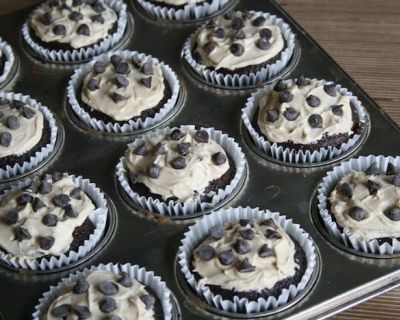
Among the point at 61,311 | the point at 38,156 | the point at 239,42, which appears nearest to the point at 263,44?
the point at 239,42

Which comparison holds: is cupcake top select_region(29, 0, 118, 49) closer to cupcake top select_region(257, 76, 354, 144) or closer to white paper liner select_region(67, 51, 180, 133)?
white paper liner select_region(67, 51, 180, 133)

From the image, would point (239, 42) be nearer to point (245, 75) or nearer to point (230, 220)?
point (245, 75)

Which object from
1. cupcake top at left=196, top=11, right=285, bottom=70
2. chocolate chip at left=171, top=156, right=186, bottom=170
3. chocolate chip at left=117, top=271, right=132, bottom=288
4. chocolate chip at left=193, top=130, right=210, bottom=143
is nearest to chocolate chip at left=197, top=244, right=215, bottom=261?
chocolate chip at left=117, top=271, right=132, bottom=288

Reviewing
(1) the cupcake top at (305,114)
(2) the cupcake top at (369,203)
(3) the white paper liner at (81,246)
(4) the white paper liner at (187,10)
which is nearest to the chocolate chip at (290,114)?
(1) the cupcake top at (305,114)

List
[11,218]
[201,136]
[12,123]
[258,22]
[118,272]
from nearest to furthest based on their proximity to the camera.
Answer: [118,272], [11,218], [201,136], [12,123], [258,22]

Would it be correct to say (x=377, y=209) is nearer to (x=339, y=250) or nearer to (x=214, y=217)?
(x=339, y=250)

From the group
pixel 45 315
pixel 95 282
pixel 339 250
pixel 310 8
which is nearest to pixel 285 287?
pixel 339 250

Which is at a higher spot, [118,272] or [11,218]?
[11,218]
